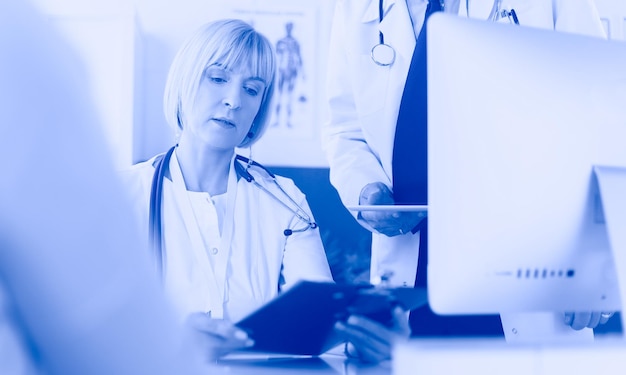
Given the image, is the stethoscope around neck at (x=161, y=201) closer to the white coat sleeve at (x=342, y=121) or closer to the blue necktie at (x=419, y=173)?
the white coat sleeve at (x=342, y=121)

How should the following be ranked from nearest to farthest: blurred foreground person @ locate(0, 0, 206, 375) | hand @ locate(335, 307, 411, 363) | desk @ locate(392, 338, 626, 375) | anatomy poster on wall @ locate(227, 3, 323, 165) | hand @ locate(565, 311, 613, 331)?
blurred foreground person @ locate(0, 0, 206, 375) → desk @ locate(392, 338, 626, 375) → hand @ locate(335, 307, 411, 363) → hand @ locate(565, 311, 613, 331) → anatomy poster on wall @ locate(227, 3, 323, 165)

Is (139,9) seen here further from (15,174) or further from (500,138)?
(15,174)

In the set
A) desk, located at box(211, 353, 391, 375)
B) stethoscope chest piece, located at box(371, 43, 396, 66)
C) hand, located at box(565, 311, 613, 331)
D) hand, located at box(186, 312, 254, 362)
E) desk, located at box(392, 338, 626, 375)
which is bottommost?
hand, located at box(565, 311, 613, 331)

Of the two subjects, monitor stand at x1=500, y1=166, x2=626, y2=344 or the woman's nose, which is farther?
the woman's nose

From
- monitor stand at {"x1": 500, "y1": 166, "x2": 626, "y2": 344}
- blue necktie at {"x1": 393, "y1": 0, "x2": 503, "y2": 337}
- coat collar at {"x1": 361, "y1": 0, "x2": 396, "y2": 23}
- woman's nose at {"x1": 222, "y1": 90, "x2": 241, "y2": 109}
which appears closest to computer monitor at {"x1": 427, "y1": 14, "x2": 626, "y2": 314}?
monitor stand at {"x1": 500, "y1": 166, "x2": 626, "y2": 344}

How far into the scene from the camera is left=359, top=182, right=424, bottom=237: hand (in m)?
1.52

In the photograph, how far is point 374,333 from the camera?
110 cm

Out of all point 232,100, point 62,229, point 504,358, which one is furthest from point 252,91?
point 62,229

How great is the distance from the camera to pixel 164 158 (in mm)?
1814

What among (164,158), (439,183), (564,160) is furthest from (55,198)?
(164,158)

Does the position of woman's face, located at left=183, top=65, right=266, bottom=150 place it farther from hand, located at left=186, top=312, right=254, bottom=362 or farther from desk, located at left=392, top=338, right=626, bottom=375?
desk, located at left=392, top=338, right=626, bottom=375

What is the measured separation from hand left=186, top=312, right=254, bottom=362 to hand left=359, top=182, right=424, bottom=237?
0.51 metres

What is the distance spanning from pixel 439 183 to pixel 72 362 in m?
0.48

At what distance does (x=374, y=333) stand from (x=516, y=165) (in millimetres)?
404
